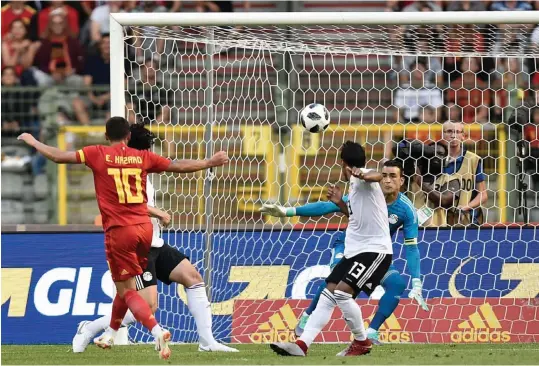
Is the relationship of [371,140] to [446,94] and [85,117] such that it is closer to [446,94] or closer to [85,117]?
[446,94]

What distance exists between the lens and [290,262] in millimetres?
11117

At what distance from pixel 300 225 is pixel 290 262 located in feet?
1.28

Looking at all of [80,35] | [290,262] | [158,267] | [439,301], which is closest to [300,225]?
[290,262]

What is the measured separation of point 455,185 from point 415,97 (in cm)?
213

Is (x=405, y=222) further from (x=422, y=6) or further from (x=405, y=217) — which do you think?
(x=422, y=6)

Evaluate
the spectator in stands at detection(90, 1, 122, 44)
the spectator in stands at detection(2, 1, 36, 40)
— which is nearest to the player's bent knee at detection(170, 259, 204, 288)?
the spectator in stands at detection(90, 1, 122, 44)

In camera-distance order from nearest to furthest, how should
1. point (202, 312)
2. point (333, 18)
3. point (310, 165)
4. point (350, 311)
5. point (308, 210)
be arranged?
1. point (350, 311)
2. point (202, 312)
3. point (308, 210)
4. point (333, 18)
5. point (310, 165)

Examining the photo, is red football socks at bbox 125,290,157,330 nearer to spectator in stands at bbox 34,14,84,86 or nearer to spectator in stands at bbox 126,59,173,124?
spectator in stands at bbox 126,59,173,124

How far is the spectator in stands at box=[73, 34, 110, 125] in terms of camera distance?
14.3 m

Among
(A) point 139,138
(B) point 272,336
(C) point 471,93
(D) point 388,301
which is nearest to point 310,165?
(C) point 471,93

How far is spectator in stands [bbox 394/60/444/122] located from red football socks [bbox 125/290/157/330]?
17.7ft

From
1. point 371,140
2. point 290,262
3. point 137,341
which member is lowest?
point 137,341

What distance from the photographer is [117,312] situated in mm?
9078

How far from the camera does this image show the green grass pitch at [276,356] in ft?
26.8
